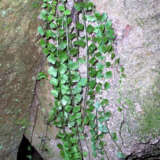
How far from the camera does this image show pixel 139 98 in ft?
4.39

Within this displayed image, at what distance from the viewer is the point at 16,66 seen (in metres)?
1.42

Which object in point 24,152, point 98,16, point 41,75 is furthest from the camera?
point 24,152

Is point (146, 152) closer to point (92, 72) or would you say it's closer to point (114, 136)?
point (114, 136)

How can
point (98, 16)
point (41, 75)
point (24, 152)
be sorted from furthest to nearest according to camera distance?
point (24, 152) → point (41, 75) → point (98, 16)

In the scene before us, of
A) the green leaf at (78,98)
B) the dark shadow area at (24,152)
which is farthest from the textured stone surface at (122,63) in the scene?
the dark shadow area at (24,152)

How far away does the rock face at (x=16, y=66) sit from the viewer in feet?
4.26

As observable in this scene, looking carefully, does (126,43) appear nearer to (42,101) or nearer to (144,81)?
(144,81)

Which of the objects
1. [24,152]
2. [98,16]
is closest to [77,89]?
[98,16]

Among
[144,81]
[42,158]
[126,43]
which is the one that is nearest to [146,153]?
[144,81]

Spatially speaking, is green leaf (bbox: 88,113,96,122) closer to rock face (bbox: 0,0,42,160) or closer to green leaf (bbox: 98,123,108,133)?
green leaf (bbox: 98,123,108,133)

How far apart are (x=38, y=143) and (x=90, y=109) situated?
0.60 meters

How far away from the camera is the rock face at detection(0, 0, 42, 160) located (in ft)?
4.26

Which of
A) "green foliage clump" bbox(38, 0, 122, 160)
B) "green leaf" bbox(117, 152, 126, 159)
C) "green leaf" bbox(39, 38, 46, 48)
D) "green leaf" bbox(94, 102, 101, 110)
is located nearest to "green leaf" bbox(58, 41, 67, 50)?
"green foliage clump" bbox(38, 0, 122, 160)

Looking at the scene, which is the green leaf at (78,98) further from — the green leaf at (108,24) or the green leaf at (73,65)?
the green leaf at (108,24)
